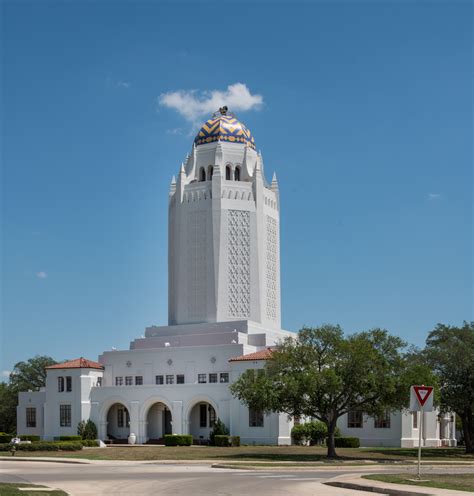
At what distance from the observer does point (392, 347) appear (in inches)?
2108

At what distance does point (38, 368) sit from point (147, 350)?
31.5 meters

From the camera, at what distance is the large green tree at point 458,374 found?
58.3m

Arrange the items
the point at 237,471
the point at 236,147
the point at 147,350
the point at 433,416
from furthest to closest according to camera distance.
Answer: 1. the point at 236,147
2. the point at 147,350
3. the point at 433,416
4. the point at 237,471

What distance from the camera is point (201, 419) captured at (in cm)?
7288

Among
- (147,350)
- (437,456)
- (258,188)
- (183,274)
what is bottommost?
(437,456)

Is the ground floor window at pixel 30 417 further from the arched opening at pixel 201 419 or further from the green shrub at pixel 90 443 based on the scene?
the arched opening at pixel 201 419

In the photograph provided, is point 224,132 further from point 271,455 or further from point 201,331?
point 271,455

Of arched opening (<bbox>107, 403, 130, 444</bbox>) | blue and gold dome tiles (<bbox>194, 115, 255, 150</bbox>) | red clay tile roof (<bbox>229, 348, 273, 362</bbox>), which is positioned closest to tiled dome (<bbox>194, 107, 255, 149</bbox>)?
blue and gold dome tiles (<bbox>194, 115, 255, 150</bbox>)

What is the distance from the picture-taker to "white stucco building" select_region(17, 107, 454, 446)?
72000 mm

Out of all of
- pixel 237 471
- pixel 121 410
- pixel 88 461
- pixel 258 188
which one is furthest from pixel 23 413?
pixel 237 471

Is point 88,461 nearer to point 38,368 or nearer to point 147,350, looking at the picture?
point 147,350

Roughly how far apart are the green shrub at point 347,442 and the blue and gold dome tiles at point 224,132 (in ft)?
101

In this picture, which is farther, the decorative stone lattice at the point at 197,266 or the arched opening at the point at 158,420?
the decorative stone lattice at the point at 197,266

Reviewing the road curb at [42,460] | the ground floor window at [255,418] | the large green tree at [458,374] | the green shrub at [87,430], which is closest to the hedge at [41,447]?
the road curb at [42,460]
